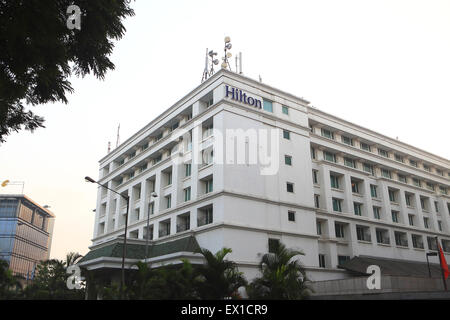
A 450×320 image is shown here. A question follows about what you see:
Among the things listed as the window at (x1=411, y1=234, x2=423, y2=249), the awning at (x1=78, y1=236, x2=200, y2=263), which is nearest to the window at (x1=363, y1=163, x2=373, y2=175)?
the window at (x1=411, y1=234, x2=423, y2=249)

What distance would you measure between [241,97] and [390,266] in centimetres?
2165

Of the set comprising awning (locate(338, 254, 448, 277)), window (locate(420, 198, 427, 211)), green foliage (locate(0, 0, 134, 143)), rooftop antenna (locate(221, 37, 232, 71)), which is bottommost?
awning (locate(338, 254, 448, 277))

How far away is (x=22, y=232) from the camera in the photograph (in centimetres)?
12900

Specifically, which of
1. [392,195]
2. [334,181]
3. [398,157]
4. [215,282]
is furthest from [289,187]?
[398,157]

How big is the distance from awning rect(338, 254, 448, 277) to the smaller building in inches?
3964

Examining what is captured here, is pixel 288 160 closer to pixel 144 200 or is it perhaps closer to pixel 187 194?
pixel 187 194

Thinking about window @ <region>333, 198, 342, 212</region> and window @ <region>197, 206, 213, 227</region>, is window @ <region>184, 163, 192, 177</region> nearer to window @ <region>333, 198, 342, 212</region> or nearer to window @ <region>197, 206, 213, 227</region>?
window @ <region>197, 206, 213, 227</region>

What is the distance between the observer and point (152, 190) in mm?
43375

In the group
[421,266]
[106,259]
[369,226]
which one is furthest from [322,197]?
[106,259]

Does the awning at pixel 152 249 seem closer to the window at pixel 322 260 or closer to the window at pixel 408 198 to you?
the window at pixel 322 260

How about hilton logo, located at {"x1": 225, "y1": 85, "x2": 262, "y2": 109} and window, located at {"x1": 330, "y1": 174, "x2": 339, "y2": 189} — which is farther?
window, located at {"x1": 330, "y1": 174, "x2": 339, "y2": 189}

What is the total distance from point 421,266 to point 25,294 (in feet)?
135

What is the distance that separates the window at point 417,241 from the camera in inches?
1804

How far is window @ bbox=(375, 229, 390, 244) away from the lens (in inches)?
1673
